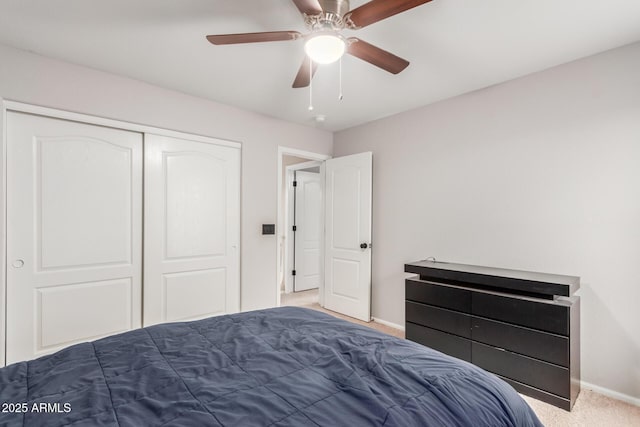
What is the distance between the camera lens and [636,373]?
213cm

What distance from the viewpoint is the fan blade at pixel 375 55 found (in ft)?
5.65

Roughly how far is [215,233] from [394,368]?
100.0 inches

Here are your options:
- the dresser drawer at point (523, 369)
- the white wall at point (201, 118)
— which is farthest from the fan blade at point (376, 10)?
the dresser drawer at point (523, 369)

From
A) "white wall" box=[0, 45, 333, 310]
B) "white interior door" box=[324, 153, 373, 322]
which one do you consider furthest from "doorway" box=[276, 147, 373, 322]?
"white wall" box=[0, 45, 333, 310]

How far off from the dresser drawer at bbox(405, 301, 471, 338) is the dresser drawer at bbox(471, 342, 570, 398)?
0.47 ft

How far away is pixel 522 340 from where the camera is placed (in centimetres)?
222

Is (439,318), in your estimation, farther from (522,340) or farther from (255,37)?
(255,37)

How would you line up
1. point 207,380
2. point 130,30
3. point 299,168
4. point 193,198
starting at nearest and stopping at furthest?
point 207,380, point 130,30, point 193,198, point 299,168

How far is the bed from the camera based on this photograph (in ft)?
3.02

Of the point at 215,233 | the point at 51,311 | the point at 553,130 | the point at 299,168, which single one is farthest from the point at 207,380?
the point at 299,168

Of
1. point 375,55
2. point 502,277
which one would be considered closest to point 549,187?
point 502,277

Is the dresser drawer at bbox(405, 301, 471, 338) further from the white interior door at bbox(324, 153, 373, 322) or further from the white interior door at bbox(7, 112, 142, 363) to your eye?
the white interior door at bbox(7, 112, 142, 363)

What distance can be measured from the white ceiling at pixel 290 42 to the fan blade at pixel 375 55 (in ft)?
0.80

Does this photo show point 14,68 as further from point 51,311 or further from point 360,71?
point 360,71
